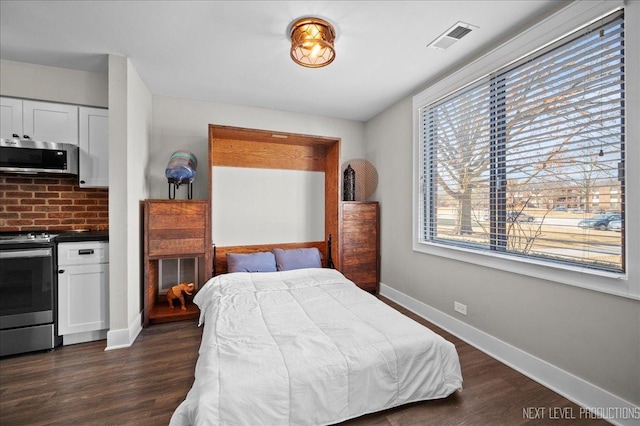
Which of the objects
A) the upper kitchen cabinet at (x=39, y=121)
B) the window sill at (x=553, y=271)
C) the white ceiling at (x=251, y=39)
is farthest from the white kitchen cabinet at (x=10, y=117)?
the window sill at (x=553, y=271)

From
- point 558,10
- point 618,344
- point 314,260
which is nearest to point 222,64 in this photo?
point 314,260

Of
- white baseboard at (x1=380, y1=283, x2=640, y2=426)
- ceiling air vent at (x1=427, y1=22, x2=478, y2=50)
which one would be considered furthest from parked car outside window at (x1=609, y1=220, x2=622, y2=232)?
ceiling air vent at (x1=427, y1=22, x2=478, y2=50)

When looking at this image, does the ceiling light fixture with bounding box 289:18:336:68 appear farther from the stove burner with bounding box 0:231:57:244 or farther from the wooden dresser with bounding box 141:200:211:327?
the stove burner with bounding box 0:231:57:244

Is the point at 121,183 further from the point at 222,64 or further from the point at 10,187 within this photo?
the point at 222,64

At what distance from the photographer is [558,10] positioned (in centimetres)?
183

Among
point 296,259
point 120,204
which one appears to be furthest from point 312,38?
point 296,259

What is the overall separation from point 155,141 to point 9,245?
1.66 meters

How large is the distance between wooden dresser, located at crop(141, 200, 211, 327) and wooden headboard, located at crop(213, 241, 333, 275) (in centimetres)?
42

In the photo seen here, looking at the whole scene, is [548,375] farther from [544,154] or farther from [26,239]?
[26,239]

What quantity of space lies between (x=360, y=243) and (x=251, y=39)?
8.62 ft

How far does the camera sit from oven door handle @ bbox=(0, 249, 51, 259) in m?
2.29

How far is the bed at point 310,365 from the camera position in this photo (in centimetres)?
128

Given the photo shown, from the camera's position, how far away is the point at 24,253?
2336 millimetres

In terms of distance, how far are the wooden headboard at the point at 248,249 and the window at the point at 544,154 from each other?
5.62ft
